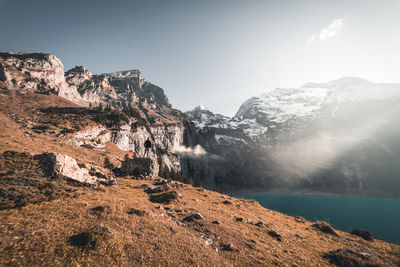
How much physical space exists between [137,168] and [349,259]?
5325cm

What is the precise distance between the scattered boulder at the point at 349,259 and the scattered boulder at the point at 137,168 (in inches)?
1891

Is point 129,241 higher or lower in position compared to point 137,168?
higher

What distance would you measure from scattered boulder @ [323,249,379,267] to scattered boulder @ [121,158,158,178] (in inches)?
1891

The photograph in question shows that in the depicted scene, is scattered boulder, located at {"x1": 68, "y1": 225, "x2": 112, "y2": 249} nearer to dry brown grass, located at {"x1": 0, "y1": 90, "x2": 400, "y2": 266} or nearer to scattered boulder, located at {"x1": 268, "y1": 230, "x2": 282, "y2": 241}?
dry brown grass, located at {"x1": 0, "y1": 90, "x2": 400, "y2": 266}

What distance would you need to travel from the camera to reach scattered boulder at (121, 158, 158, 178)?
1948 inches

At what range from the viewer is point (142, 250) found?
34.0ft

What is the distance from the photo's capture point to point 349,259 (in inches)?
540

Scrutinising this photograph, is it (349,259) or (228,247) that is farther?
(349,259)

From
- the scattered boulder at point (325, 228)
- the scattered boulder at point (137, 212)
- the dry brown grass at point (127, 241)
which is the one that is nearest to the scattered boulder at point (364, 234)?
the scattered boulder at point (325, 228)

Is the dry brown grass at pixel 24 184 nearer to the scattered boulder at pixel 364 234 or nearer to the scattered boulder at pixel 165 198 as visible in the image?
the scattered boulder at pixel 165 198

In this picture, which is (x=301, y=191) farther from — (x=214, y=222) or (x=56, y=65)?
(x=56, y=65)

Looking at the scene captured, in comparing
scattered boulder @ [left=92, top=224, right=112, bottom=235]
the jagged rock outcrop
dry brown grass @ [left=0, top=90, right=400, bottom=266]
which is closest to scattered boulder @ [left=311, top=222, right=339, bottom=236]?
dry brown grass @ [left=0, top=90, right=400, bottom=266]

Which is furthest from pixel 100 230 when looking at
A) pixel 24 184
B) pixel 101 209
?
pixel 24 184

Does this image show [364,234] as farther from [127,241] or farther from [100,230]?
[100,230]
